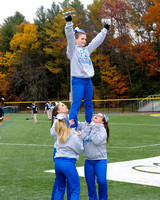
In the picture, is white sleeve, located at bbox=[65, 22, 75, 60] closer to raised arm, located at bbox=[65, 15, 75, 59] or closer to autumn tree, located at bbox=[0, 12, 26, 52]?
raised arm, located at bbox=[65, 15, 75, 59]

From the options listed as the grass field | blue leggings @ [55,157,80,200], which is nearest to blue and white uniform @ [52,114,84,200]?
blue leggings @ [55,157,80,200]

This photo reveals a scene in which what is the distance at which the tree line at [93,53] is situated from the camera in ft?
168

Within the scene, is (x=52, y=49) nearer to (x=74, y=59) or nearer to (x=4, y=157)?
(x=4, y=157)

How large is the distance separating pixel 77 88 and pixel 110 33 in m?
49.8

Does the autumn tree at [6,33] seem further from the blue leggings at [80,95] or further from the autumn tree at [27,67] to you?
the blue leggings at [80,95]

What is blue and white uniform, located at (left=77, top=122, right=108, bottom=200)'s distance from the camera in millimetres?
5668

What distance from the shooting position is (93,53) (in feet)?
183

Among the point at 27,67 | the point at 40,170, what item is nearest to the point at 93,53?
the point at 27,67

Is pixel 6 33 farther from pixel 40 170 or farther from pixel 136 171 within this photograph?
pixel 136 171

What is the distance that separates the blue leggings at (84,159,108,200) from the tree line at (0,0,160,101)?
43.5m

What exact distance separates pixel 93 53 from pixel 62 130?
2017 inches

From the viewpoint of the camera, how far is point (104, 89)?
180ft

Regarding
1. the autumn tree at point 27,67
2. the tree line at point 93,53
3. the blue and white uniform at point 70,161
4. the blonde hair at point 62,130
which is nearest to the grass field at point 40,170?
the blue and white uniform at point 70,161

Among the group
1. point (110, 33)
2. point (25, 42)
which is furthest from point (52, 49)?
point (110, 33)
